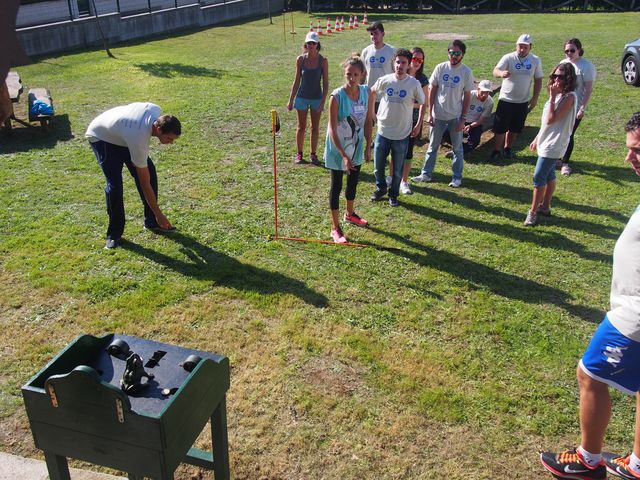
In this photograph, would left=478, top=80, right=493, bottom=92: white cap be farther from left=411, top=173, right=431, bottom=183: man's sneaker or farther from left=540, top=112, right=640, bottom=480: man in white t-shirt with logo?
left=540, top=112, right=640, bottom=480: man in white t-shirt with logo

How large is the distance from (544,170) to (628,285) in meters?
3.58

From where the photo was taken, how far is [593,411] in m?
3.30

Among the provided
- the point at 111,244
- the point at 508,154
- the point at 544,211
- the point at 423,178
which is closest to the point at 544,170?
the point at 544,211

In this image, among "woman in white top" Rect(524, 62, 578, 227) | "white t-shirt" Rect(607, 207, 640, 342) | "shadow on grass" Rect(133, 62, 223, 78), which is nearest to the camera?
"white t-shirt" Rect(607, 207, 640, 342)

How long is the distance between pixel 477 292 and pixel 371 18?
23.5 meters

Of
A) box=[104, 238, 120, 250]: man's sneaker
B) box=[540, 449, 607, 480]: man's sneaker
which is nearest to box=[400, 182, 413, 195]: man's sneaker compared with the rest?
box=[104, 238, 120, 250]: man's sneaker

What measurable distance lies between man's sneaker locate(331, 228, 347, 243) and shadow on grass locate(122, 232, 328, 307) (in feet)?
2.93

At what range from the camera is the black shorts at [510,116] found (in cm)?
841

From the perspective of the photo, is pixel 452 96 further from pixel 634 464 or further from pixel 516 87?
pixel 634 464

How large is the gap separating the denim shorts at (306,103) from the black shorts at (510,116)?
267 cm

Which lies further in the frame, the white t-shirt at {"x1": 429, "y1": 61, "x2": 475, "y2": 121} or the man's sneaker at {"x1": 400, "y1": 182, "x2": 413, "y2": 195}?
the man's sneaker at {"x1": 400, "y1": 182, "x2": 413, "y2": 195}

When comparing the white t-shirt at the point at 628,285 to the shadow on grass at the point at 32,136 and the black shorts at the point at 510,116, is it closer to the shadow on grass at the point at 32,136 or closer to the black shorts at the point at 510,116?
the black shorts at the point at 510,116

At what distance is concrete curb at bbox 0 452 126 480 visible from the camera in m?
3.44

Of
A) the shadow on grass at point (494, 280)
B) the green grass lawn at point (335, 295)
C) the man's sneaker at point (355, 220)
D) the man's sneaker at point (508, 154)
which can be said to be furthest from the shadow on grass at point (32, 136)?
the man's sneaker at point (508, 154)
